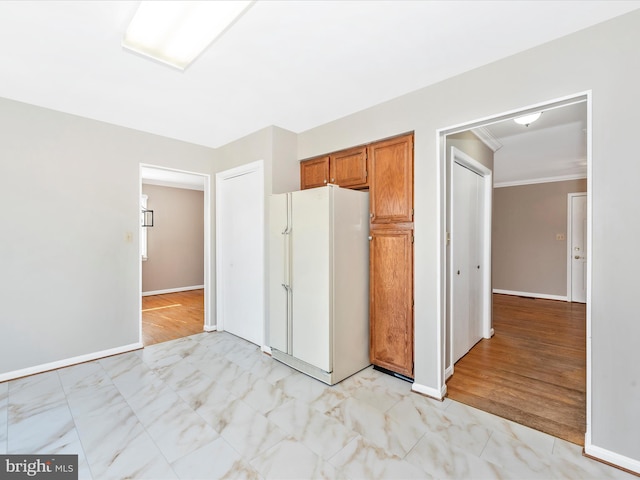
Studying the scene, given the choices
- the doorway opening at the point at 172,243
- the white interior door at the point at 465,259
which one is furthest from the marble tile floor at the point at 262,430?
the doorway opening at the point at 172,243

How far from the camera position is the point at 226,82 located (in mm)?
2377

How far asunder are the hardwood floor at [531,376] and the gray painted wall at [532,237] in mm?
1845

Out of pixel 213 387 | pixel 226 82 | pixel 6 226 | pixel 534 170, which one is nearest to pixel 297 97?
pixel 226 82

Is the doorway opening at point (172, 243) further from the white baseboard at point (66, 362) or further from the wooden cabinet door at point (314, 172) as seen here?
the wooden cabinet door at point (314, 172)

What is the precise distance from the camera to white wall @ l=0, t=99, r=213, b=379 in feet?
8.83

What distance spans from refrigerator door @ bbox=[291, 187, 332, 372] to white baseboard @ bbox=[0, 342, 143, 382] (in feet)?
6.55

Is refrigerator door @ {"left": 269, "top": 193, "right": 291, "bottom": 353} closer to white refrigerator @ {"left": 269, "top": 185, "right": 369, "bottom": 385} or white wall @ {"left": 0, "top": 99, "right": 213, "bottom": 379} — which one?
white refrigerator @ {"left": 269, "top": 185, "right": 369, "bottom": 385}

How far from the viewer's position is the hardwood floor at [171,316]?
3.97 metres

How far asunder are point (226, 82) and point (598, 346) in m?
3.14

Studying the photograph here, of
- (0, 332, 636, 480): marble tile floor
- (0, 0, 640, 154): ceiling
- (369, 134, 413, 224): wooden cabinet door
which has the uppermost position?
(0, 0, 640, 154): ceiling

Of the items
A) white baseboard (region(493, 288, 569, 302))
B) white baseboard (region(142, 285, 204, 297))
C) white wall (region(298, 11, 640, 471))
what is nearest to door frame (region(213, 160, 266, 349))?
white wall (region(298, 11, 640, 471))

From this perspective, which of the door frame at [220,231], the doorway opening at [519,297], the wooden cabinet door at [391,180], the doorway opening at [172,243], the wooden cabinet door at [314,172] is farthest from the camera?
the doorway opening at [172,243]

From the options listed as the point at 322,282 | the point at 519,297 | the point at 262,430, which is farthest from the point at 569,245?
the point at 262,430

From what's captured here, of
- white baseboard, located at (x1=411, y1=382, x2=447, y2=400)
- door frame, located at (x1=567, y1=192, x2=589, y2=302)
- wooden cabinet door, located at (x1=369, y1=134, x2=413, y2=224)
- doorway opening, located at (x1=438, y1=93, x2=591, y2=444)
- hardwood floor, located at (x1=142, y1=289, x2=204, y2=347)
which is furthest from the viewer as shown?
door frame, located at (x1=567, y1=192, x2=589, y2=302)
